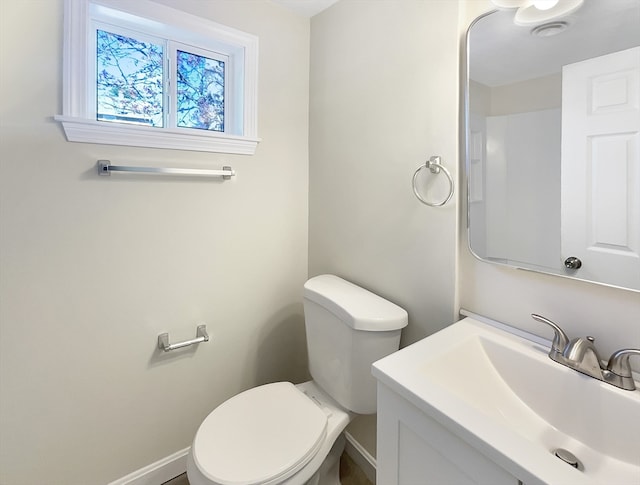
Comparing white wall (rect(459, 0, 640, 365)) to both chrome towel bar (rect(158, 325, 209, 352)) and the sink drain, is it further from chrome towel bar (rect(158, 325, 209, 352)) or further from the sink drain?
chrome towel bar (rect(158, 325, 209, 352))

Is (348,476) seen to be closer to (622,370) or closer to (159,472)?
(159,472)

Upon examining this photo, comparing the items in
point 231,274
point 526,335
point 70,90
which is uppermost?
point 70,90

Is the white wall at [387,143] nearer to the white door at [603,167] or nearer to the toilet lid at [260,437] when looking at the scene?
the white door at [603,167]

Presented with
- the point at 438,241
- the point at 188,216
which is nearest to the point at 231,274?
the point at 188,216

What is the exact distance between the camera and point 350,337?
1.24 m

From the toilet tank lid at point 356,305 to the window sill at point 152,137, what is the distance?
0.72 metres

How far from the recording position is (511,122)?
39.7 inches

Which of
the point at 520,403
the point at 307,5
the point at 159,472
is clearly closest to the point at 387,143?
the point at 307,5

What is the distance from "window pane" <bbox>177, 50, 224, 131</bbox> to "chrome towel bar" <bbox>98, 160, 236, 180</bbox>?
277 millimetres

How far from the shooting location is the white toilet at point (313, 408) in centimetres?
103

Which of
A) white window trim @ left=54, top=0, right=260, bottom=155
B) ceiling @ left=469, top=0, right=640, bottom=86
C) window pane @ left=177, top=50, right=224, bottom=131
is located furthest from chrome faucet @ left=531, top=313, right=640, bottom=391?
window pane @ left=177, top=50, right=224, bottom=131

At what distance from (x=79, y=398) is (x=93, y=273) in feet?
1.62

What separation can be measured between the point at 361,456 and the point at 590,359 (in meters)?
1.15

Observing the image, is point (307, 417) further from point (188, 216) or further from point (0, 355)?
point (0, 355)
